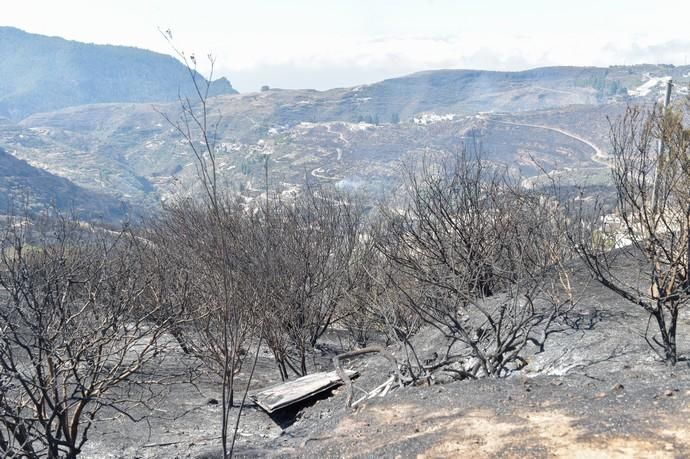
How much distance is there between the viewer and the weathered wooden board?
378 inches

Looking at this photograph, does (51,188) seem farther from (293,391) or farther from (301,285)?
(293,391)

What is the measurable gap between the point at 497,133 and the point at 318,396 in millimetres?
159575

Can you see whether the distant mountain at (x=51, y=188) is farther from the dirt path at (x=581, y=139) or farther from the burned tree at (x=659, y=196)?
the burned tree at (x=659, y=196)

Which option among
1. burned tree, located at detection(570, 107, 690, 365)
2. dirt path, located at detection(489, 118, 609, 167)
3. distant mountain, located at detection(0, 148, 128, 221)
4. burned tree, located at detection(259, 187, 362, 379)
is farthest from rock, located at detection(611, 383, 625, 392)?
dirt path, located at detection(489, 118, 609, 167)

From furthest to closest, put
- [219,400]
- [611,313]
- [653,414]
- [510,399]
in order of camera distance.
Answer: [219,400]
[611,313]
[510,399]
[653,414]

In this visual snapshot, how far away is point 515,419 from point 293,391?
195 inches

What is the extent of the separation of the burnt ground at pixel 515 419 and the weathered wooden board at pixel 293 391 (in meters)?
0.22

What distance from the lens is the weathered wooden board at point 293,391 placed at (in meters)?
9.60

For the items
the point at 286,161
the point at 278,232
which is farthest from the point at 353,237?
the point at 286,161

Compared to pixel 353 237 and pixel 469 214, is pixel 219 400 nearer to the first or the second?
pixel 469 214

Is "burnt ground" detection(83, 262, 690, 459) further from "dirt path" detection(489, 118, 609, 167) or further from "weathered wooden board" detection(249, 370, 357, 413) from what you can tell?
"dirt path" detection(489, 118, 609, 167)

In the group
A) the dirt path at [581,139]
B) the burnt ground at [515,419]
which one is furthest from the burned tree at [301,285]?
the dirt path at [581,139]

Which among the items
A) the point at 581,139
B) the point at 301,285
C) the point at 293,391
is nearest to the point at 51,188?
the point at 301,285

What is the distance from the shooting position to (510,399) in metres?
6.25
